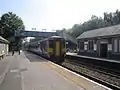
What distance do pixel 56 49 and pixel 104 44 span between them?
32.7ft

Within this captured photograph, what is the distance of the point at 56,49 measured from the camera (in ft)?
108

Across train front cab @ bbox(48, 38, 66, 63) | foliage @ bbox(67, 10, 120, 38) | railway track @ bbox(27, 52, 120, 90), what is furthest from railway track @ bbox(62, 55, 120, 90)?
foliage @ bbox(67, 10, 120, 38)

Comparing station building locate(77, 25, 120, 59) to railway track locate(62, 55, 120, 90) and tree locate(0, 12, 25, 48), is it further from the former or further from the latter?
tree locate(0, 12, 25, 48)

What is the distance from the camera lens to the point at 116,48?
35.0 meters

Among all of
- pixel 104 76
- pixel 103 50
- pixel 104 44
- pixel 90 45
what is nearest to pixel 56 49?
pixel 104 44

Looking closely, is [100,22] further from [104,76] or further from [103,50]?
[104,76]

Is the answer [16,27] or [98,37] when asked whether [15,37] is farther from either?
[98,37]

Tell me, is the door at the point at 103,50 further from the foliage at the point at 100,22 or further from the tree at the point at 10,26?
the foliage at the point at 100,22

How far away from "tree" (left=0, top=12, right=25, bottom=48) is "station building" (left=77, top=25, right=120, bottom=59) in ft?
A: 158

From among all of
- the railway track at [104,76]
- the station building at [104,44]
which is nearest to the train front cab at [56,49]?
the station building at [104,44]

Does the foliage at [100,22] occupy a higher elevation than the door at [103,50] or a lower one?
higher

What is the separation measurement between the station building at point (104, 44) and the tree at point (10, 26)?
158ft

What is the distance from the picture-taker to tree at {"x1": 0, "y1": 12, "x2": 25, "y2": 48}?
3779 inches

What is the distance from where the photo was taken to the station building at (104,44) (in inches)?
1378
